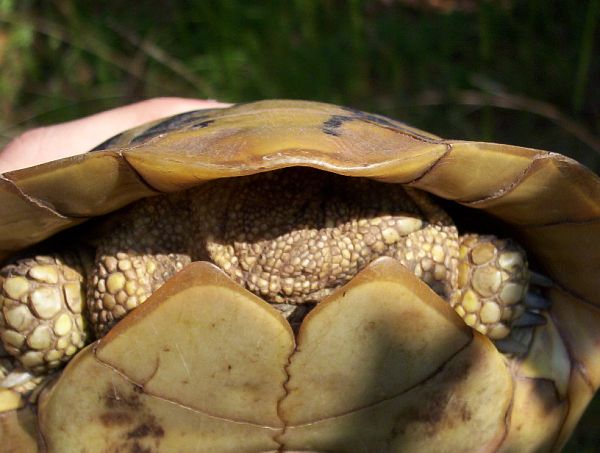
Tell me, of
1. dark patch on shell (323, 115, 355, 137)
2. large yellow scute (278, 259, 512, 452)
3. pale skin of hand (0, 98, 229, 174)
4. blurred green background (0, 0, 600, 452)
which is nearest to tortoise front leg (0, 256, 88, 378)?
large yellow scute (278, 259, 512, 452)

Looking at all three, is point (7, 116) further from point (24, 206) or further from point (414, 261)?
point (414, 261)

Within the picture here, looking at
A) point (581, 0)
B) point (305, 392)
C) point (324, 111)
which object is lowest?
point (305, 392)

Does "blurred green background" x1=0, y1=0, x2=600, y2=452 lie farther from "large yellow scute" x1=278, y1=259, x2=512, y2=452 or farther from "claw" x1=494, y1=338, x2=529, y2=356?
"large yellow scute" x1=278, y1=259, x2=512, y2=452

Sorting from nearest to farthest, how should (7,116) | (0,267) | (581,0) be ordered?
(0,267) → (581,0) → (7,116)

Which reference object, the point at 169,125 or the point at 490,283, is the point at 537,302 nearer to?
the point at 490,283

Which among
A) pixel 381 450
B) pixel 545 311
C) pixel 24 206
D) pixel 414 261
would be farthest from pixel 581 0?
pixel 24 206

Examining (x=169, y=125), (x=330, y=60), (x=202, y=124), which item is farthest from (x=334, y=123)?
(x=330, y=60)
